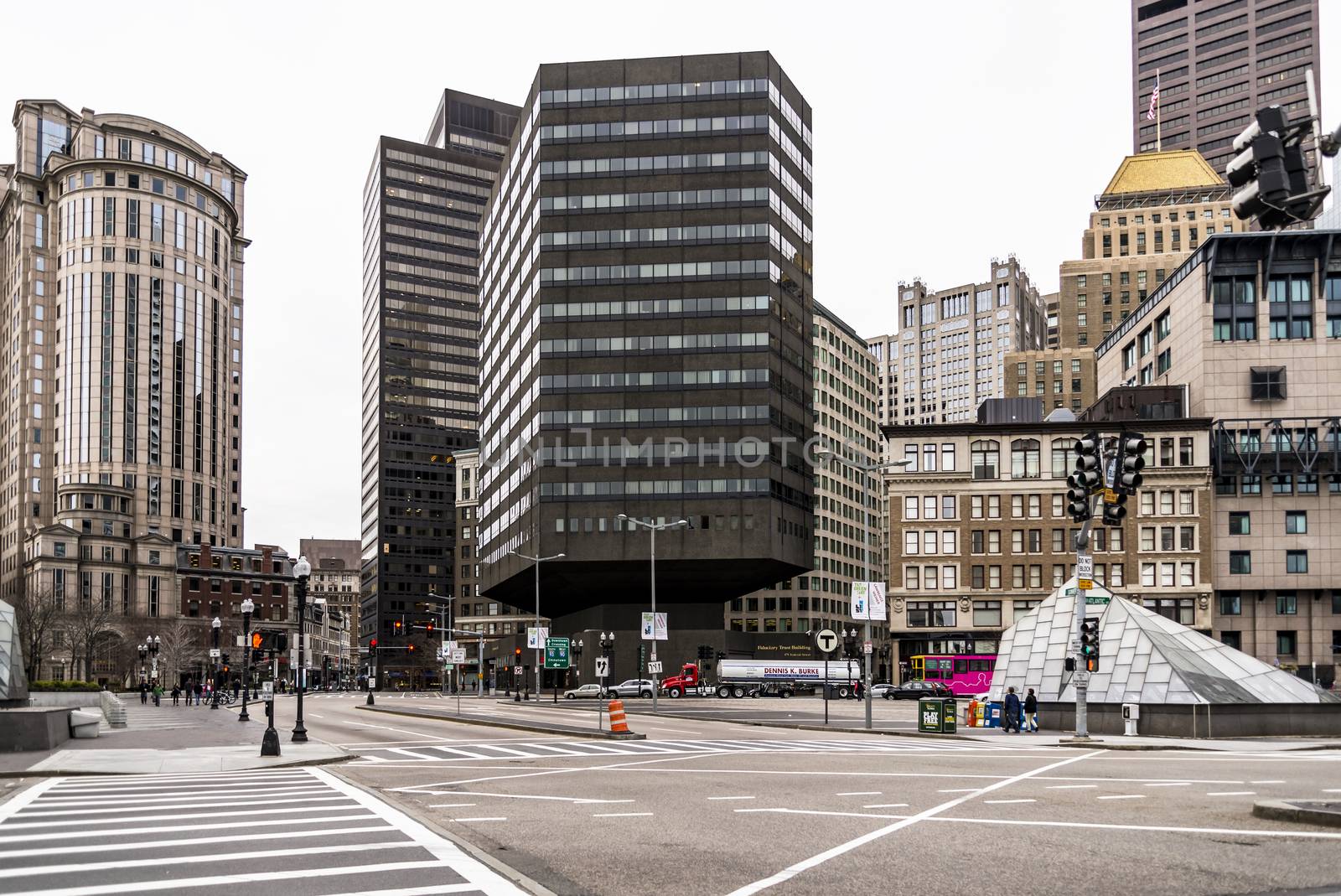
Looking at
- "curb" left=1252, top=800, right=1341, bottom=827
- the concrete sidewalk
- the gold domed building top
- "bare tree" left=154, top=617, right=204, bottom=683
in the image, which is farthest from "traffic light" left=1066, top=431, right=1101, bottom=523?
the gold domed building top

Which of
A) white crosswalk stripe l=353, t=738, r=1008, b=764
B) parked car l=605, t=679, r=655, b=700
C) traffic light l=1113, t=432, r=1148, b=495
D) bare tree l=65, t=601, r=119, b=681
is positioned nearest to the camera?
white crosswalk stripe l=353, t=738, r=1008, b=764

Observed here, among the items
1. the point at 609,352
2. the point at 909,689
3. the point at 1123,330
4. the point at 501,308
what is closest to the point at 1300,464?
the point at 1123,330

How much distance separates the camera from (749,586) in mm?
127625

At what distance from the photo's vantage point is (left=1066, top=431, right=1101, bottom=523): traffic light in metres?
38.1

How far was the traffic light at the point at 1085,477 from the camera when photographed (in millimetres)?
38081

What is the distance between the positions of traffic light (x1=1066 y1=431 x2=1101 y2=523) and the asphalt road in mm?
7986

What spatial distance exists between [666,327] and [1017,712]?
7423cm

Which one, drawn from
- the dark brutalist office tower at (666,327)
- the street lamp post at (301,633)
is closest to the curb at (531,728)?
the street lamp post at (301,633)

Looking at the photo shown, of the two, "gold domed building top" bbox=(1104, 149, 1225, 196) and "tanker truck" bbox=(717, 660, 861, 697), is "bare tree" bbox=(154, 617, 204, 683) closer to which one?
"tanker truck" bbox=(717, 660, 861, 697)

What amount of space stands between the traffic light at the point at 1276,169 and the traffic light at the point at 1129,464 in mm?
22671

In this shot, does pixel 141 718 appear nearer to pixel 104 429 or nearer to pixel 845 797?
pixel 845 797

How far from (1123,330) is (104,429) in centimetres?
13203

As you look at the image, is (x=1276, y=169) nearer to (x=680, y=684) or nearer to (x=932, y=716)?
(x=932, y=716)

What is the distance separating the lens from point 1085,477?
3831 centimetres
